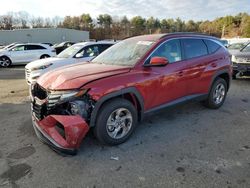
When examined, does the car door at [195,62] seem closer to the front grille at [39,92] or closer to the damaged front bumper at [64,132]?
the damaged front bumper at [64,132]

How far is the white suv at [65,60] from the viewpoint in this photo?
7045mm

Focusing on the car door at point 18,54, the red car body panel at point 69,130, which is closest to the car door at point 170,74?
the red car body panel at point 69,130

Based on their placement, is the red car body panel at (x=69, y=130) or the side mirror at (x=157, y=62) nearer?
the red car body panel at (x=69, y=130)

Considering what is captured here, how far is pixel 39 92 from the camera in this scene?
368cm

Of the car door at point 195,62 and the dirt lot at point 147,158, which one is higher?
the car door at point 195,62

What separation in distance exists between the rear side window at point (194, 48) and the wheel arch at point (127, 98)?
1501 mm

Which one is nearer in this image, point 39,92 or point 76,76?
point 76,76

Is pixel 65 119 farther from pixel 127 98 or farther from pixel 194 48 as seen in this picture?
pixel 194 48

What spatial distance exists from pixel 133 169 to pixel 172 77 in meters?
1.87

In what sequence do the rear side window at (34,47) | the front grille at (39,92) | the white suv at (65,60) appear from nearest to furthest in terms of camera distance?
1. the front grille at (39,92)
2. the white suv at (65,60)
3. the rear side window at (34,47)

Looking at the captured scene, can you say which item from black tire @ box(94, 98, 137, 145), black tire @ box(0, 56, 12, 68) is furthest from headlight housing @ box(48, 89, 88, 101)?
black tire @ box(0, 56, 12, 68)

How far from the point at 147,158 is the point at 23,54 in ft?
47.8

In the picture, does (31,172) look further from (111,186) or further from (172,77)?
(172,77)

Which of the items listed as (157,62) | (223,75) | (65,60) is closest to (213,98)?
(223,75)
